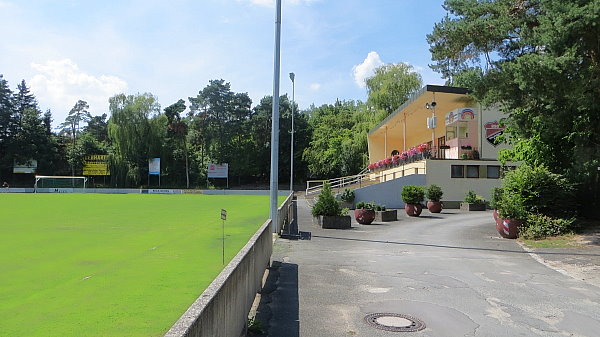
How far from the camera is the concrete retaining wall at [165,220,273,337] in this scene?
10.5 feet

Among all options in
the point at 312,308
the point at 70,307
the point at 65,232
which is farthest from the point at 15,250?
the point at 312,308

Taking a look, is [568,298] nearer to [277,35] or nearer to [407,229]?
[407,229]

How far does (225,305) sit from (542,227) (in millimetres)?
14145

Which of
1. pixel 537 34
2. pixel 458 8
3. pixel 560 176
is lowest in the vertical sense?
pixel 560 176

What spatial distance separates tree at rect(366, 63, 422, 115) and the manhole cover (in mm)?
57393

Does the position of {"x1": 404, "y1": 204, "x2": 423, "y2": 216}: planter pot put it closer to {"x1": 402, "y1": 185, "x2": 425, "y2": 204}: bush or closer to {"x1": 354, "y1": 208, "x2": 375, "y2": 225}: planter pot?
{"x1": 402, "y1": 185, "x2": 425, "y2": 204}: bush

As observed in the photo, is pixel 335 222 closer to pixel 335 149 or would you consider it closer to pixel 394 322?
pixel 394 322

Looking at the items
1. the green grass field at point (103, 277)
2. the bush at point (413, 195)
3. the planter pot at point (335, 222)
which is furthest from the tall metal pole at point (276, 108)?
the bush at point (413, 195)

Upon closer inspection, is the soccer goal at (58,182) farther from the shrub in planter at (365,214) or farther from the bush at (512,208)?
the bush at (512,208)

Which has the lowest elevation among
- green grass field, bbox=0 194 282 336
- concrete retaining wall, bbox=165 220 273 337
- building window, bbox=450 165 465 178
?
green grass field, bbox=0 194 282 336

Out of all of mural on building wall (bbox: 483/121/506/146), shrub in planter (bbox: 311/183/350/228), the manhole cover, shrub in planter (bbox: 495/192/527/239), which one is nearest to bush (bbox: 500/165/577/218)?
shrub in planter (bbox: 495/192/527/239)

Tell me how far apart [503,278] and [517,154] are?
1247 cm

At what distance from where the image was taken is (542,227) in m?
15.3

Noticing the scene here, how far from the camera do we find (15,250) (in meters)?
12.1
